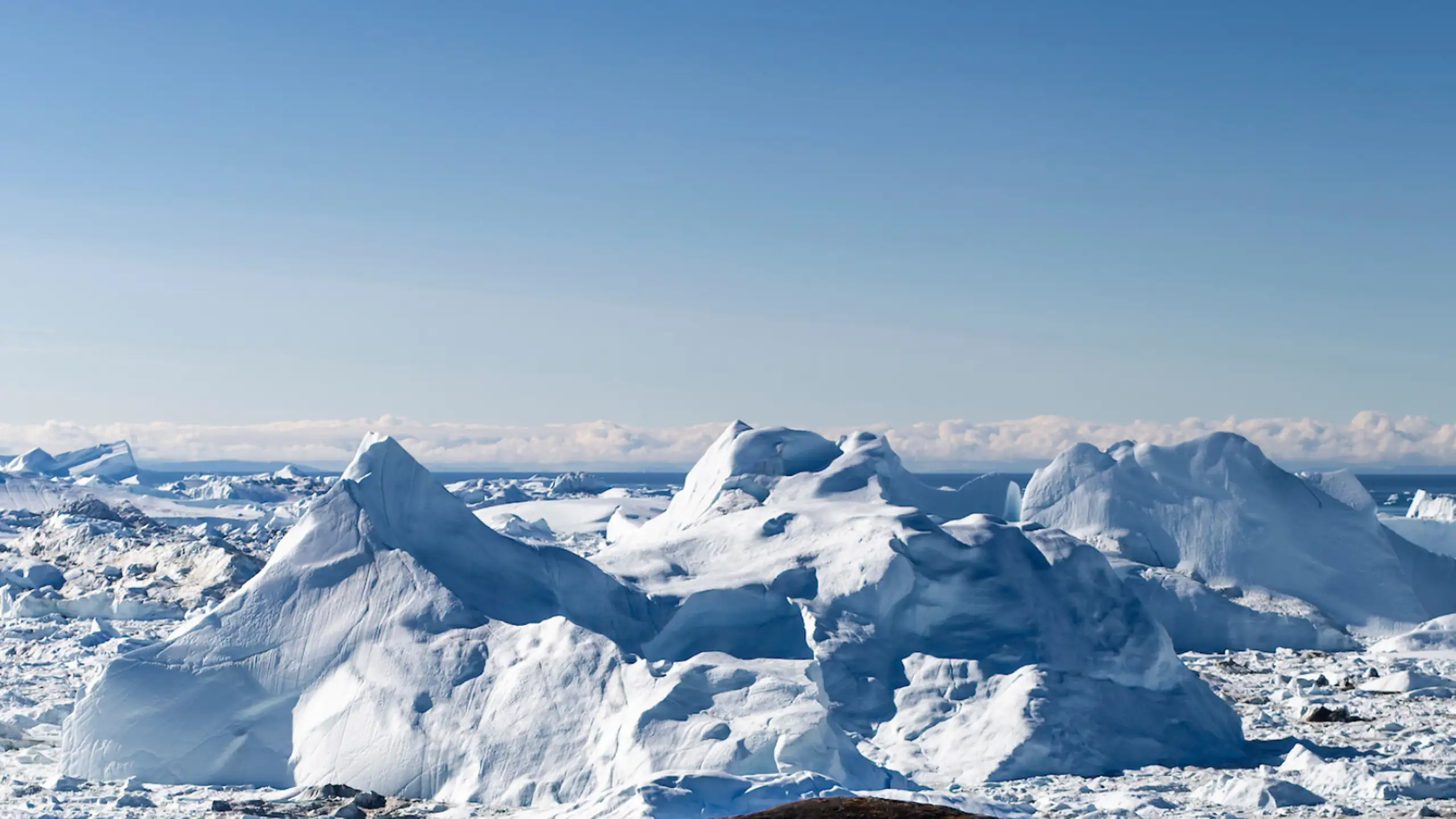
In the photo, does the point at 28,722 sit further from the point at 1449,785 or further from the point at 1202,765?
the point at 1449,785

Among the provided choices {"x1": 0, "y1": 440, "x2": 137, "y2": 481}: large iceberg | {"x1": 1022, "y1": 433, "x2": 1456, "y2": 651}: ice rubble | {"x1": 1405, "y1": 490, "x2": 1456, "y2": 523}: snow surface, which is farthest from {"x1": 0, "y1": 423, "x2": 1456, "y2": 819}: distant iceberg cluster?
{"x1": 0, "y1": 440, "x2": 137, "y2": 481}: large iceberg

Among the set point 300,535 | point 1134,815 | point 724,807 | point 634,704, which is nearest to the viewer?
point 724,807

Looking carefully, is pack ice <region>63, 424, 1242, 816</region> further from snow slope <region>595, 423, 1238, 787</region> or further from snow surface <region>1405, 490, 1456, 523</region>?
snow surface <region>1405, 490, 1456, 523</region>

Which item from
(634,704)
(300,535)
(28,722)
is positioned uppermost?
(300,535)

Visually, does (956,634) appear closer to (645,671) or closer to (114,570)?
(645,671)

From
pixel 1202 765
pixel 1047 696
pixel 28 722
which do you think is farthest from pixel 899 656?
pixel 28 722

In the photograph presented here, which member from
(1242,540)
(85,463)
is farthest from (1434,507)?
(85,463)

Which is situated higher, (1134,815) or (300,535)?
(300,535)
